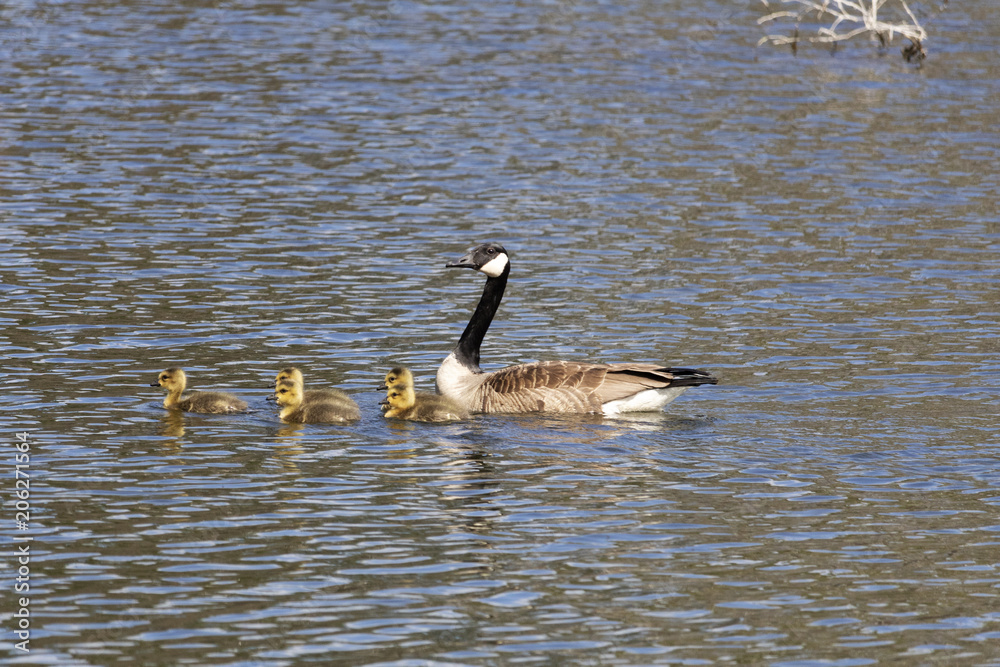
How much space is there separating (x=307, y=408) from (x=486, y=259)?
2705 mm

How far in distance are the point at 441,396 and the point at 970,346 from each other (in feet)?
19.8

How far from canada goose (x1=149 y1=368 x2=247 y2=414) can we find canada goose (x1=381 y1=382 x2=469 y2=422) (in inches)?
54.7

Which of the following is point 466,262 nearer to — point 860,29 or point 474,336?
point 474,336

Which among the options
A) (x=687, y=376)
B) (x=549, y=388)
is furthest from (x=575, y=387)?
(x=687, y=376)

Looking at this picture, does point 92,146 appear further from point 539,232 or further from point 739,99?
point 739,99

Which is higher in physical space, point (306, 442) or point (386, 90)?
point (386, 90)

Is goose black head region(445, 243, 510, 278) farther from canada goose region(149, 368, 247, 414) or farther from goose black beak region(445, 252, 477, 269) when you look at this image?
canada goose region(149, 368, 247, 414)

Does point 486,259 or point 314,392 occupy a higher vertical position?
point 486,259

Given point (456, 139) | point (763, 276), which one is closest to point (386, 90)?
point (456, 139)

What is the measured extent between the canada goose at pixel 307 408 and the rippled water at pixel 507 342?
0.15m

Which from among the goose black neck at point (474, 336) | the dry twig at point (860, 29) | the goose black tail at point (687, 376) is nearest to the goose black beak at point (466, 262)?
the goose black neck at point (474, 336)

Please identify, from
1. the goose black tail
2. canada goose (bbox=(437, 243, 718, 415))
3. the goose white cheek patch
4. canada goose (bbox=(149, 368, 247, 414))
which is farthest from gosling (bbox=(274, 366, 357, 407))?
the goose black tail

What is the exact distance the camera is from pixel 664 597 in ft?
31.7

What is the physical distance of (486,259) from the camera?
49.9ft
